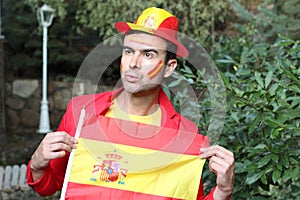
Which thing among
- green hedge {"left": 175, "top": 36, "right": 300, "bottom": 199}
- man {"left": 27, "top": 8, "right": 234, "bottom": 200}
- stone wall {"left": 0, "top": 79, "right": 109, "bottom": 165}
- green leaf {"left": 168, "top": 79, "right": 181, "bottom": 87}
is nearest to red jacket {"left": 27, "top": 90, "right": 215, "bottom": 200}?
man {"left": 27, "top": 8, "right": 234, "bottom": 200}

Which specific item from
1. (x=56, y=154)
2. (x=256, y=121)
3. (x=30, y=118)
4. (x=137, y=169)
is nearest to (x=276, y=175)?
(x=256, y=121)

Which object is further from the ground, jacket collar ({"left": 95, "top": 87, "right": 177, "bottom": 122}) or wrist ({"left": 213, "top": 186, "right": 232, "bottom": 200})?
jacket collar ({"left": 95, "top": 87, "right": 177, "bottom": 122})

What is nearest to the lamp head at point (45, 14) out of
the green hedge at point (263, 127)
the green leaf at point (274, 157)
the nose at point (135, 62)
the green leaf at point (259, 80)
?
the green hedge at point (263, 127)

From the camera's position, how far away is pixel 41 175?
1.75 m

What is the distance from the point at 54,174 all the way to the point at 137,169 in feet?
0.89

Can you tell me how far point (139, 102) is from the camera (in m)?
1.78

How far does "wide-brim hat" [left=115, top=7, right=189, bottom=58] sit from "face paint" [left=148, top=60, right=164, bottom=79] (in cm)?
7

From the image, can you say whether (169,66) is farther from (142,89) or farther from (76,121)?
(76,121)

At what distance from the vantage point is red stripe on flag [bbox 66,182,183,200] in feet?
5.53

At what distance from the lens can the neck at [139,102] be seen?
1.77 meters

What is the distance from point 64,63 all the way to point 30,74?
0.59 metres

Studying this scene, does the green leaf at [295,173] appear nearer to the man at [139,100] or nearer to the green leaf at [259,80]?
the green leaf at [259,80]

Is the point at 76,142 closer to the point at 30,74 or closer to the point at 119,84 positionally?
the point at 119,84

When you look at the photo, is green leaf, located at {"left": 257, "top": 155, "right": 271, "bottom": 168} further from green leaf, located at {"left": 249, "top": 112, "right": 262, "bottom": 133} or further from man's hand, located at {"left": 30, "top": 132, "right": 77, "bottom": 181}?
man's hand, located at {"left": 30, "top": 132, "right": 77, "bottom": 181}
